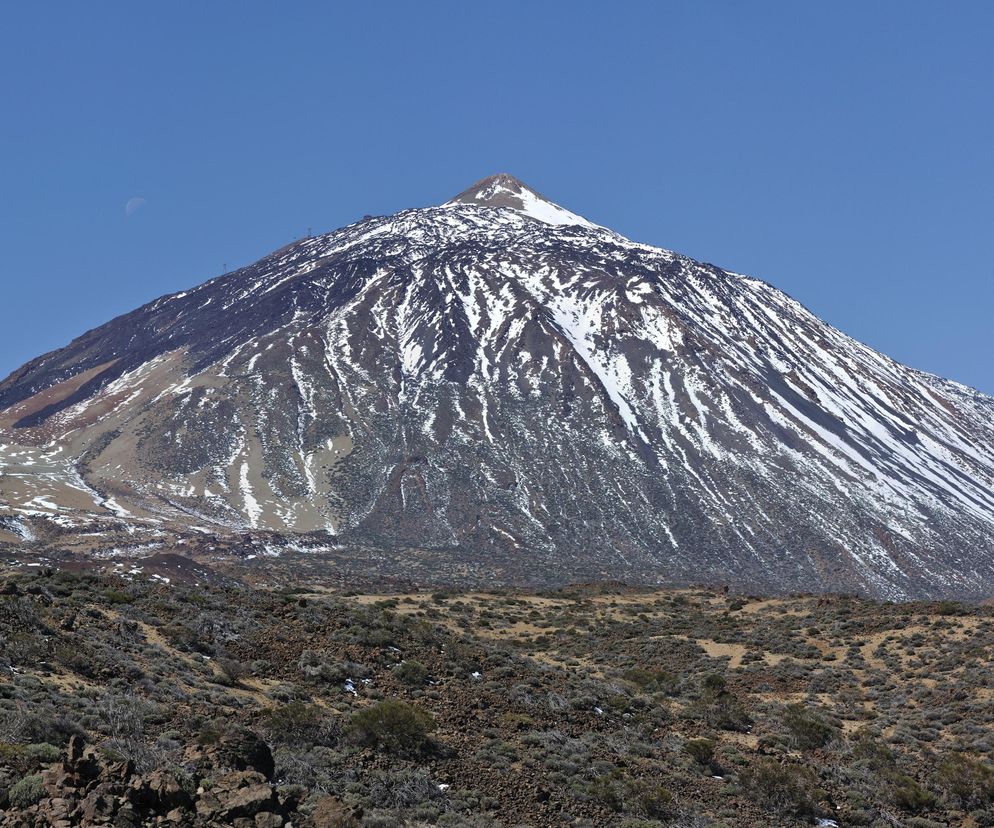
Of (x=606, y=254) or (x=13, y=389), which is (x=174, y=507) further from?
(x=606, y=254)

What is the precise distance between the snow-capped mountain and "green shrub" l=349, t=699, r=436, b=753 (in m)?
64.8

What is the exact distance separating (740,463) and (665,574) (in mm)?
30121

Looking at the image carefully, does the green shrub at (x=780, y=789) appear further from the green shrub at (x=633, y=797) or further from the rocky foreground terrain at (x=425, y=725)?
the green shrub at (x=633, y=797)

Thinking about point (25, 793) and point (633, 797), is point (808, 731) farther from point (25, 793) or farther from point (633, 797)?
point (25, 793)

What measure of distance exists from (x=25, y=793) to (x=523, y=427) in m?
109

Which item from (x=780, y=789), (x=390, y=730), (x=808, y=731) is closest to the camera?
(x=390, y=730)

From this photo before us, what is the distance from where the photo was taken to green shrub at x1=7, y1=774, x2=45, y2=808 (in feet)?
35.7

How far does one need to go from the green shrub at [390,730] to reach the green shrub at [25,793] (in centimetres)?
635

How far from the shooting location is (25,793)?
432 inches

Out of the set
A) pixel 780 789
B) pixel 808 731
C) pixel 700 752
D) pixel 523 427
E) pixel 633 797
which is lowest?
pixel 633 797

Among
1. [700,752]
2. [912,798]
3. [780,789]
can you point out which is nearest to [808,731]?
[912,798]

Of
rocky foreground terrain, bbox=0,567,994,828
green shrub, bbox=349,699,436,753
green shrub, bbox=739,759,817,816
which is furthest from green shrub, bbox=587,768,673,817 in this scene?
green shrub, bbox=349,699,436,753

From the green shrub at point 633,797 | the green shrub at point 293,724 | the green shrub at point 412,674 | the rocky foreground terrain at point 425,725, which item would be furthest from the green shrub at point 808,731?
the green shrub at point 293,724

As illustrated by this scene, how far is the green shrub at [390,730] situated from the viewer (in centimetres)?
1659
